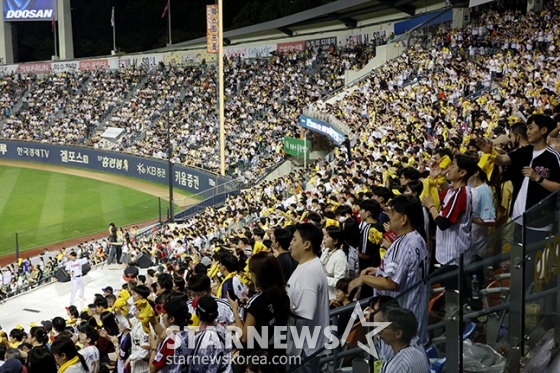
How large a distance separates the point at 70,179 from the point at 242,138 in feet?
34.4

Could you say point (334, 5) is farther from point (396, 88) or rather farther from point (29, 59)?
point (29, 59)

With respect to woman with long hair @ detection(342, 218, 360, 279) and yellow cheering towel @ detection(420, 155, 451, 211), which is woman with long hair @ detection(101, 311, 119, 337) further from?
yellow cheering towel @ detection(420, 155, 451, 211)

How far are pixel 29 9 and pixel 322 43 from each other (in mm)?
26921

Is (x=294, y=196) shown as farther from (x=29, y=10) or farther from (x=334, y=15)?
(x=29, y=10)

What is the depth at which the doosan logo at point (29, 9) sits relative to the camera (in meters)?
52.1

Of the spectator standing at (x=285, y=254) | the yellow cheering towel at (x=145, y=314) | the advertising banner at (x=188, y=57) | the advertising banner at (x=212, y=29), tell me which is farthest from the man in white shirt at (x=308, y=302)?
the advertising banner at (x=188, y=57)

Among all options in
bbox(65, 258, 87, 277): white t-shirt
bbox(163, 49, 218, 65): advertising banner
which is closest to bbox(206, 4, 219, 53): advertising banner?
bbox(163, 49, 218, 65): advertising banner

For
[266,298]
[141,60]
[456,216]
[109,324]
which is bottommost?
[141,60]

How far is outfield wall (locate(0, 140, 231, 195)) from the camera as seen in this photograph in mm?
32438

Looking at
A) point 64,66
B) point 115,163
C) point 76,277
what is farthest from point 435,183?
point 64,66

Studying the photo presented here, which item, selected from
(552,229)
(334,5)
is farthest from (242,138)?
(552,229)

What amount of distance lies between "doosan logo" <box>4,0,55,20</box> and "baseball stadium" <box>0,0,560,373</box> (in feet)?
0.49

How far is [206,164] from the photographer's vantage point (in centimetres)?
3344

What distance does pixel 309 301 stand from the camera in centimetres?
460
